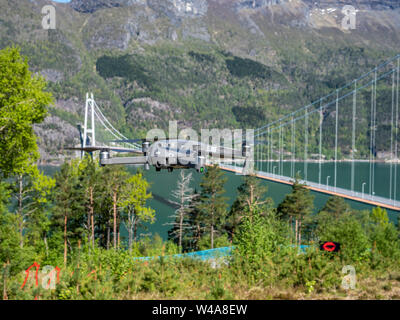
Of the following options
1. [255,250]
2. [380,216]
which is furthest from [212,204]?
[255,250]

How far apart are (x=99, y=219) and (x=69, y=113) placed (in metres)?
132

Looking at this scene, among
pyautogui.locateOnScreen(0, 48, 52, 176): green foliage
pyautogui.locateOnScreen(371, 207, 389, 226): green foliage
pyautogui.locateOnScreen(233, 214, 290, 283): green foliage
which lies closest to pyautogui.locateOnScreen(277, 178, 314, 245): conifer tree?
pyautogui.locateOnScreen(371, 207, 389, 226): green foliage

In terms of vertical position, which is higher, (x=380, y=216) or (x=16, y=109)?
(x=16, y=109)

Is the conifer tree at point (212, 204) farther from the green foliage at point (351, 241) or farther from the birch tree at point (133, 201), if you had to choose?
the green foliage at point (351, 241)

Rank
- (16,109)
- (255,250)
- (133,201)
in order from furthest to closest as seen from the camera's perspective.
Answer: (133,201)
(16,109)
(255,250)

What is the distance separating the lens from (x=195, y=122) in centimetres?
17425

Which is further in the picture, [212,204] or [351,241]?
[212,204]

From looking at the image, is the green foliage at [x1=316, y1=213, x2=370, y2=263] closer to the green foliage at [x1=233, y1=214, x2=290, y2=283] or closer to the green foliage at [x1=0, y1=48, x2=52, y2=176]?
the green foliage at [x1=233, y1=214, x2=290, y2=283]

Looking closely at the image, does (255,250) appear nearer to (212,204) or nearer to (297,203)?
(212,204)

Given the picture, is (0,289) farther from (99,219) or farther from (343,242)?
(99,219)

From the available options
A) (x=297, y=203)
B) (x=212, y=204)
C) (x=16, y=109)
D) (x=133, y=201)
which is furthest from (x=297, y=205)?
(x=16, y=109)

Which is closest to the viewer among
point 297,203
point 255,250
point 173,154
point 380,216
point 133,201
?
point 173,154

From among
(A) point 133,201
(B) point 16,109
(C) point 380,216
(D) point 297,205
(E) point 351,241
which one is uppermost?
(B) point 16,109

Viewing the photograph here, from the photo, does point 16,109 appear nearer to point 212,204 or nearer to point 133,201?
point 133,201
